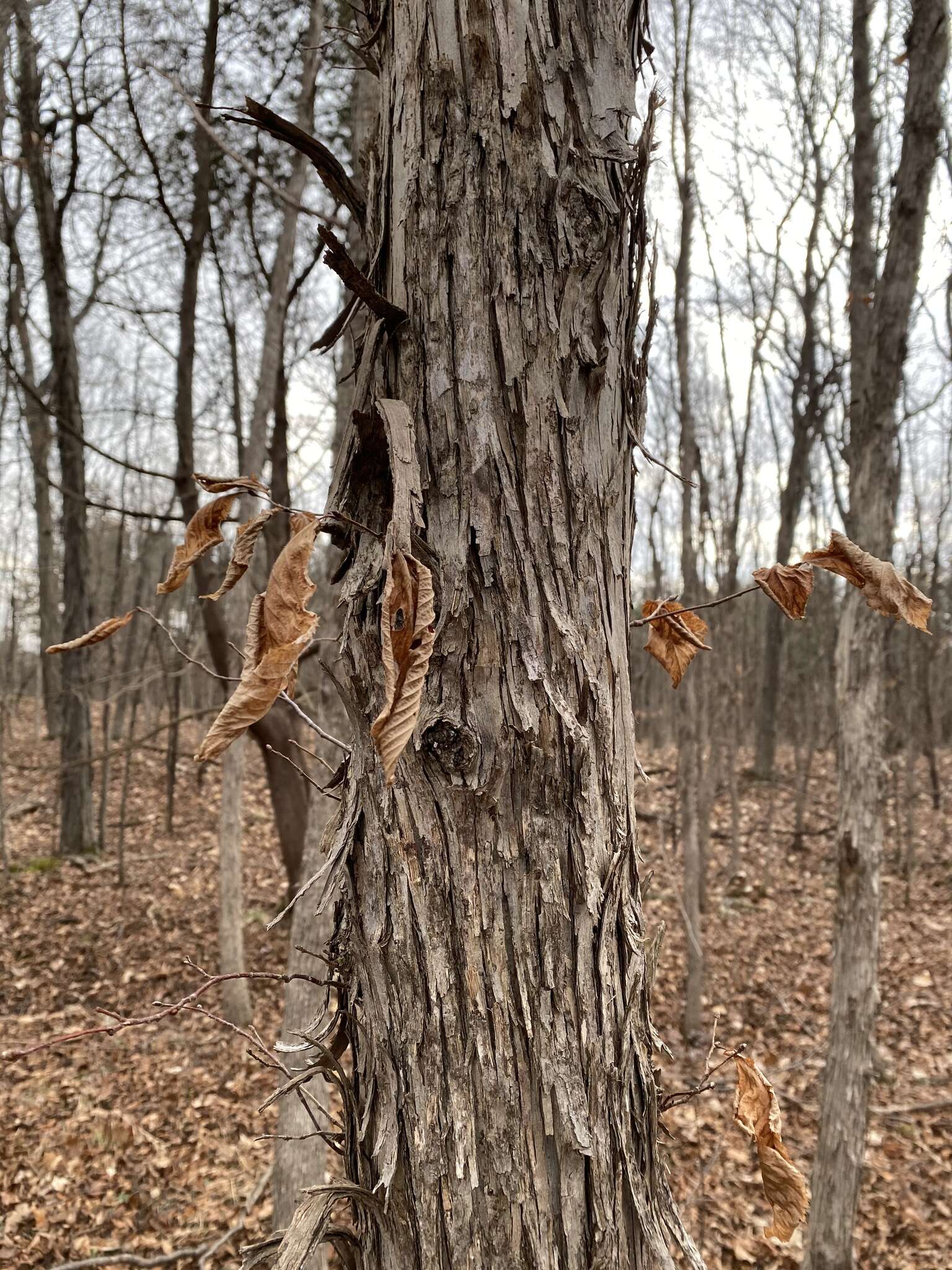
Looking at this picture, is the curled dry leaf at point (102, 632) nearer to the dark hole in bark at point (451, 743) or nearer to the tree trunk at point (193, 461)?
the dark hole in bark at point (451, 743)

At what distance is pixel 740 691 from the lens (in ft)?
53.5

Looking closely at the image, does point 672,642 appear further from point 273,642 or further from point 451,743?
point 273,642

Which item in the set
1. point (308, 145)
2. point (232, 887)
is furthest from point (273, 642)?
point (232, 887)

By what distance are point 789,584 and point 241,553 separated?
0.82 metres

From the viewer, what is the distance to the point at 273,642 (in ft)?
3.00

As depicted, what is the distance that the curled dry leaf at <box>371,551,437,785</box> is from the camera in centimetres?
80

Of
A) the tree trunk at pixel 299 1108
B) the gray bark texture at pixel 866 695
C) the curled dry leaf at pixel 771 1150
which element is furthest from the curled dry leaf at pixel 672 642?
the gray bark texture at pixel 866 695

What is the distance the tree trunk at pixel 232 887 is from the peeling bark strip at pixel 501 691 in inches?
202

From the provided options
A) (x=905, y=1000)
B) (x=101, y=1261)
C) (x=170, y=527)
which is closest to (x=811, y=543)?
(x=905, y=1000)

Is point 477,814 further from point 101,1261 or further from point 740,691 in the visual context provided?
point 740,691

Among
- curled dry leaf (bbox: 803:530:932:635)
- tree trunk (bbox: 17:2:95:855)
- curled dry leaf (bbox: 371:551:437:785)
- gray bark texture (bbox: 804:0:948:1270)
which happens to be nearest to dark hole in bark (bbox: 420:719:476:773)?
curled dry leaf (bbox: 371:551:437:785)

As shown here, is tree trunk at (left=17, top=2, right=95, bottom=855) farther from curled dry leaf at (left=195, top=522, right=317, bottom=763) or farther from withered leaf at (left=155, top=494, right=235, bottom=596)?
curled dry leaf at (left=195, top=522, right=317, bottom=763)

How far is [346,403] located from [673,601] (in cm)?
379

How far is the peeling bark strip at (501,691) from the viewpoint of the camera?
3.38 ft
